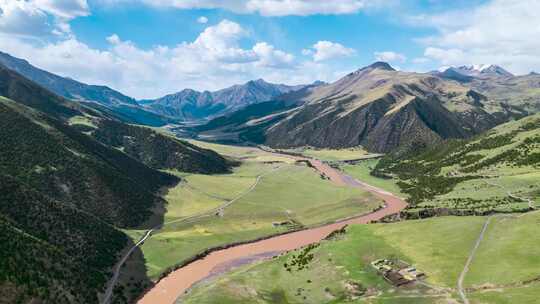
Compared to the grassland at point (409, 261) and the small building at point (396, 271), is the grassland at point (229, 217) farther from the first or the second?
the small building at point (396, 271)

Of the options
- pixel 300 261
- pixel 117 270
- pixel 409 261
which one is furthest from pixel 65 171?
pixel 409 261

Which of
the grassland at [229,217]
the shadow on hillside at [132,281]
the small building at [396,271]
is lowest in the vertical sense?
the shadow on hillside at [132,281]

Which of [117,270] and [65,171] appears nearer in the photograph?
[117,270]

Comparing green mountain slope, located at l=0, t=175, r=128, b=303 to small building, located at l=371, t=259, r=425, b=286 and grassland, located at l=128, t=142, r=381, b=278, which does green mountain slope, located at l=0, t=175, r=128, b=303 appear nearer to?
grassland, located at l=128, t=142, r=381, b=278

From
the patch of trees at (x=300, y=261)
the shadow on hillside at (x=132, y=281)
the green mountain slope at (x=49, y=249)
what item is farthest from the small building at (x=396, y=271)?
the green mountain slope at (x=49, y=249)

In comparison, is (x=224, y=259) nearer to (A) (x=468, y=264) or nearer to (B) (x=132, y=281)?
(B) (x=132, y=281)

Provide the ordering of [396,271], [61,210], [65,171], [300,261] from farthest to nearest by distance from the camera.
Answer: [65,171], [61,210], [300,261], [396,271]

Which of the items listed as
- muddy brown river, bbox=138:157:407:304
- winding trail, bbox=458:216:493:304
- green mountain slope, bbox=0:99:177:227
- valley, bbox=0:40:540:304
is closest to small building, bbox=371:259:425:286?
valley, bbox=0:40:540:304

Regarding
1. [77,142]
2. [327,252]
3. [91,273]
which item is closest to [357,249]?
[327,252]

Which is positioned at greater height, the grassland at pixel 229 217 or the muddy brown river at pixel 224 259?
the grassland at pixel 229 217
